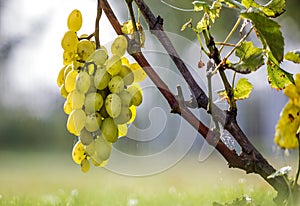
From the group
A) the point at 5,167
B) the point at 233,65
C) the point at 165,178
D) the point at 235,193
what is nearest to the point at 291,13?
the point at 165,178

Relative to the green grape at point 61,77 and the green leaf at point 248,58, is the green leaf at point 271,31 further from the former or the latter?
the green grape at point 61,77

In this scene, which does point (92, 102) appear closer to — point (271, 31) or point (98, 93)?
point (98, 93)

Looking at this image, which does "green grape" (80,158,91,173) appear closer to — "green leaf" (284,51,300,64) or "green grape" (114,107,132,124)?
"green grape" (114,107,132,124)

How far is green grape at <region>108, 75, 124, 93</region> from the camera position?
0.33m

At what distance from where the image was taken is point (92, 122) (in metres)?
0.33

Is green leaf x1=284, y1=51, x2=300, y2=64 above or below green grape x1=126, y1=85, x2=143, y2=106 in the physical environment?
below

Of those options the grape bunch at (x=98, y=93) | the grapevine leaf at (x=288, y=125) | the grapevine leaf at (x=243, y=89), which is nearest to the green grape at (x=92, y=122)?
the grape bunch at (x=98, y=93)

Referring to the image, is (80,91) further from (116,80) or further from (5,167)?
(5,167)

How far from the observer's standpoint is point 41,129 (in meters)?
4.43

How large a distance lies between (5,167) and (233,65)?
12.3 ft

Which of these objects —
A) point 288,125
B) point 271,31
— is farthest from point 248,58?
point 288,125

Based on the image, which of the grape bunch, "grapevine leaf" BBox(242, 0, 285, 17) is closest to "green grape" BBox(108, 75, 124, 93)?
the grape bunch

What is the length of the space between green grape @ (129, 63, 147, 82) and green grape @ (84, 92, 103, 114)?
0.12 ft

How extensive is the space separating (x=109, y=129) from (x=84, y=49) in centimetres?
6
